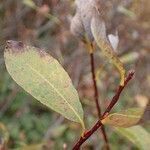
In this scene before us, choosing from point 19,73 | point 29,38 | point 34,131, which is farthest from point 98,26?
point 34,131

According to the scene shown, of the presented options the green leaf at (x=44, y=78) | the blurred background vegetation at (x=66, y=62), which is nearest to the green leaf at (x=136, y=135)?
the green leaf at (x=44, y=78)

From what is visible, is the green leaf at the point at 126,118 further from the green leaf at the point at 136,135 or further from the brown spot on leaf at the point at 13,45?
the green leaf at the point at 136,135

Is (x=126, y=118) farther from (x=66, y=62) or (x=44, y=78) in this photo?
(x=66, y=62)

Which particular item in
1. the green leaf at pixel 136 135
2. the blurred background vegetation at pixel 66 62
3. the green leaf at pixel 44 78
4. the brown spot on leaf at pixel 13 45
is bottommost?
the blurred background vegetation at pixel 66 62

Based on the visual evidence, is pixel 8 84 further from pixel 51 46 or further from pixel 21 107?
pixel 51 46

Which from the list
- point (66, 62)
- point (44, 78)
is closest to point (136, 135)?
point (44, 78)

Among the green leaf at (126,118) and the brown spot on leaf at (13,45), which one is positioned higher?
the brown spot on leaf at (13,45)
